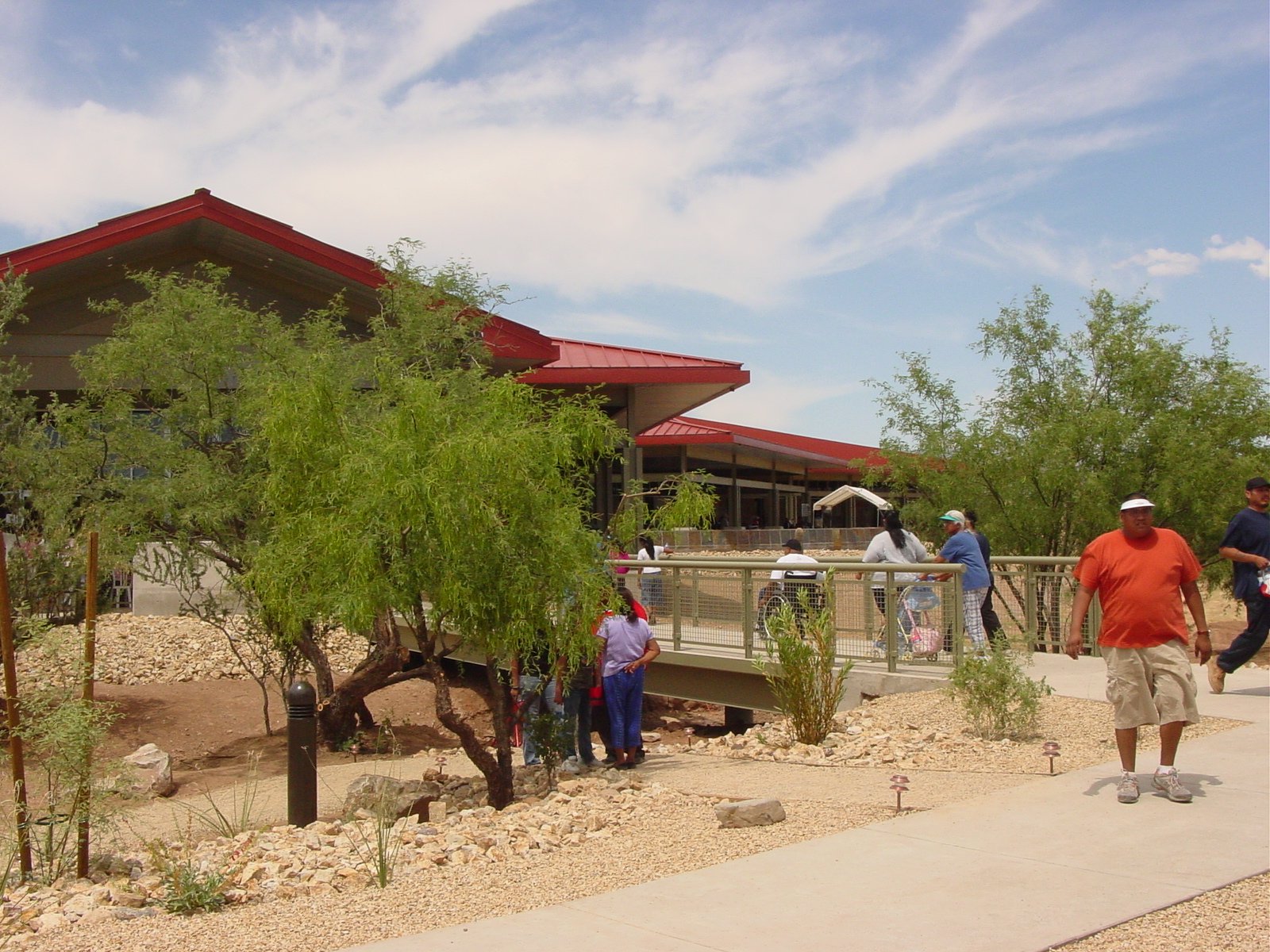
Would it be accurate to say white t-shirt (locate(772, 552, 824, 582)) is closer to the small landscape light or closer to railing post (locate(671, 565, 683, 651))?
railing post (locate(671, 565, 683, 651))

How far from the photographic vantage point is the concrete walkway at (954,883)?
4766 millimetres

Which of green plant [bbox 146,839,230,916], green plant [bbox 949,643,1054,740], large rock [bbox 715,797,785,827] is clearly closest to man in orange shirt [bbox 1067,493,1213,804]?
large rock [bbox 715,797,785,827]

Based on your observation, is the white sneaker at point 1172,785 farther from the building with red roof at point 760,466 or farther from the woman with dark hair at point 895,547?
the building with red roof at point 760,466

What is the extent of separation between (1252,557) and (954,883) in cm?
524

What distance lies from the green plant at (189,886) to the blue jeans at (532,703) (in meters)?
3.41

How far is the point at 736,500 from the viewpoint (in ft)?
181

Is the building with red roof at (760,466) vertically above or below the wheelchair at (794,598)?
above

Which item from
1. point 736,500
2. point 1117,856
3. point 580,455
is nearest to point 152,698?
point 580,455

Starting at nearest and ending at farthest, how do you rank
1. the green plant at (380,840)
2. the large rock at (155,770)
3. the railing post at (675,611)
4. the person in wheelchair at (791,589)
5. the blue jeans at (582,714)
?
the green plant at (380,840) → the blue jeans at (582,714) → the large rock at (155,770) → the person in wheelchair at (791,589) → the railing post at (675,611)

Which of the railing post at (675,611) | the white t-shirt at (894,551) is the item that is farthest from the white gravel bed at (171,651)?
the white t-shirt at (894,551)

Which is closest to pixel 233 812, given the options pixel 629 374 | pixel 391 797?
pixel 391 797

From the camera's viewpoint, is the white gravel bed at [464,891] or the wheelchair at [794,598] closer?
the white gravel bed at [464,891]

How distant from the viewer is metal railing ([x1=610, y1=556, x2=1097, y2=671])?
1185cm

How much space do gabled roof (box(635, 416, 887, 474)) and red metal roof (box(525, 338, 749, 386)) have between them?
15.1 meters
